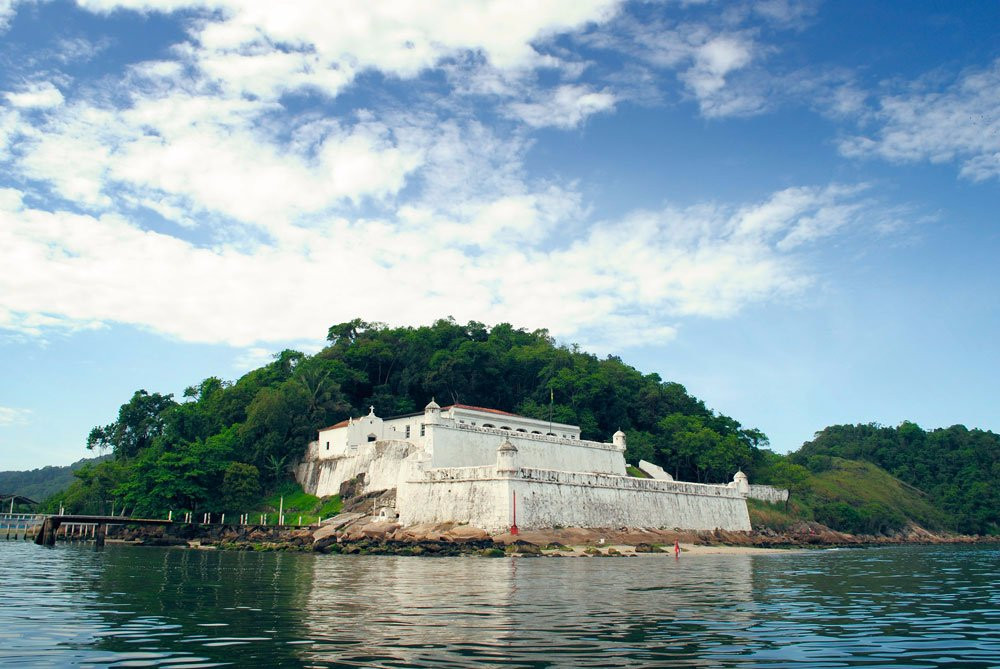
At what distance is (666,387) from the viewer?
259 ft

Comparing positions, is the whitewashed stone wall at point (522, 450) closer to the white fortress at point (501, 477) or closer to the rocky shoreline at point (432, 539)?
the white fortress at point (501, 477)

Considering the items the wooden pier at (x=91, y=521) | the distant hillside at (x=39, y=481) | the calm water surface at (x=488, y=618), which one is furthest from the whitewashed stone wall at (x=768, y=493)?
the distant hillside at (x=39, y=481)

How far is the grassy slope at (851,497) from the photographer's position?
65.1 meters

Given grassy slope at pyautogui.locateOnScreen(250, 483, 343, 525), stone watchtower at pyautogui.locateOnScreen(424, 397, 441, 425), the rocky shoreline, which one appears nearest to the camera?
the rocky shoreline

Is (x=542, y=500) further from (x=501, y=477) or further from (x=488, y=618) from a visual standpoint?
(x=488, y=618)

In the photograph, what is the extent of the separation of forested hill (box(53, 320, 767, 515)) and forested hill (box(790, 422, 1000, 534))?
31157mm

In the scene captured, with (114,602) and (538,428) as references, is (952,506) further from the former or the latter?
(114,602)

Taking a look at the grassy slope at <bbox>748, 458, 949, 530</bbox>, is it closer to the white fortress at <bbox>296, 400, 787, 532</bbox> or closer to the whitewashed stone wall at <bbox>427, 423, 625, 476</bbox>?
the white fortress at <bbox>296, 400, 787, 532</bbox>

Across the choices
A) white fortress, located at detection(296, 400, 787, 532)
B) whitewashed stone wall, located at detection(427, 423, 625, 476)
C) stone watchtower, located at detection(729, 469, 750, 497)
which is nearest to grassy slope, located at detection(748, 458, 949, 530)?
white fortress, located at detection(296, 400, 787, 532)

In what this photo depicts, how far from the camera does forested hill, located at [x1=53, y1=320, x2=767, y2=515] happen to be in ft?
177

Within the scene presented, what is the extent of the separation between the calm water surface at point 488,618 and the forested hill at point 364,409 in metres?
28.7

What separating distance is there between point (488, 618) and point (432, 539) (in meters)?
28.3

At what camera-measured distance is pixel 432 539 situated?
135 feet

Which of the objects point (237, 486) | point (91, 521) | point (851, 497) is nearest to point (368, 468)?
point (237, 486)
